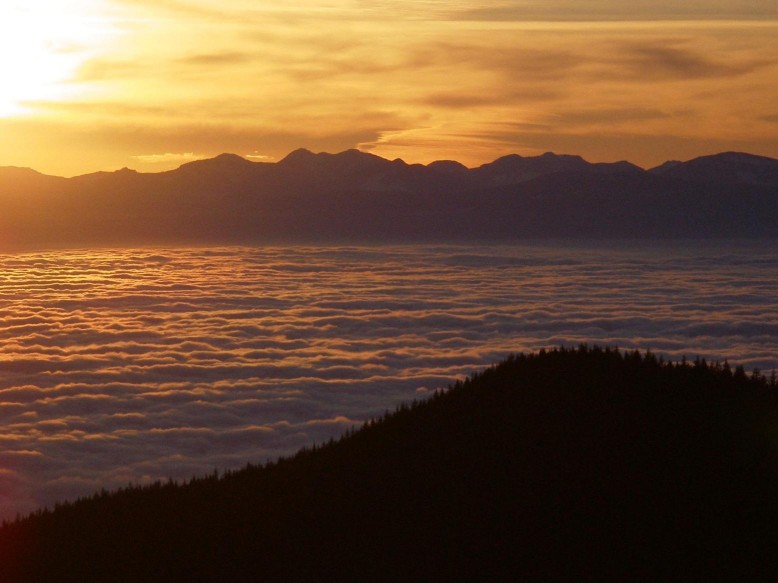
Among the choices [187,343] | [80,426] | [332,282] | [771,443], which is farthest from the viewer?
[332,282]

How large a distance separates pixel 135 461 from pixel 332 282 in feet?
394

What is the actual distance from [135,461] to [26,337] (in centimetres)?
4977

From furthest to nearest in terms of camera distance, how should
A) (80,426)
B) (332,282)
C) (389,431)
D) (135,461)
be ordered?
(332,282)
(80,426)
(135,461)
(389,431)

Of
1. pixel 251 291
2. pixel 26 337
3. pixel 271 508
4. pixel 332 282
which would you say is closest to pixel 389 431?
pixel 271 508

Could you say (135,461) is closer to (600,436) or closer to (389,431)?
(389,431)

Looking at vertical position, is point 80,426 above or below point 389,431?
below

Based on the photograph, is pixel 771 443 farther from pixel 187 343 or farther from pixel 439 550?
pixel 187 343

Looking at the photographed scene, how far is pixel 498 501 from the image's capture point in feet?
39.5

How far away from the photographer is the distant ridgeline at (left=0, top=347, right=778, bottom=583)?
1069 centimetres

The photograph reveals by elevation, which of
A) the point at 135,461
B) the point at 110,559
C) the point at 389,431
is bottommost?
the point at 135,461

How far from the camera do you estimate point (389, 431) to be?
16.1 meters

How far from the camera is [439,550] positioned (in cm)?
1111

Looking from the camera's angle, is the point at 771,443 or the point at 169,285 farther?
the point at 169,285

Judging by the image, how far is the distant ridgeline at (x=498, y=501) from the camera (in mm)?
10688
